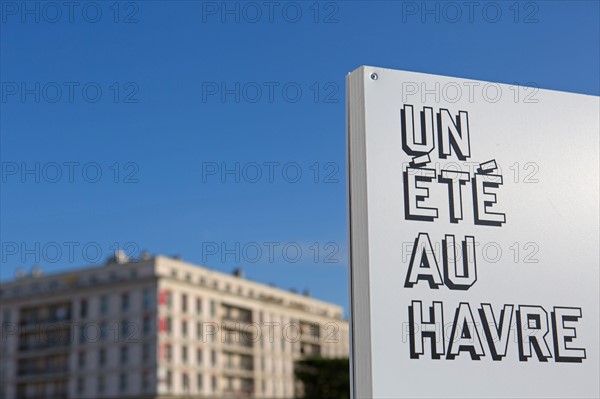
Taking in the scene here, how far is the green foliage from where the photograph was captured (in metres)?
71.1

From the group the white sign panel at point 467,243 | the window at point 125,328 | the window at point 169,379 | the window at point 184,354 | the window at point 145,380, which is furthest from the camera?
the window at point 184,354

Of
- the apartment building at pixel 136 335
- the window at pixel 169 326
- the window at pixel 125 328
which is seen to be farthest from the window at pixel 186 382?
the window at pixel 125 328

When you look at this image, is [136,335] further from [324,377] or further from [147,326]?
[324,377]

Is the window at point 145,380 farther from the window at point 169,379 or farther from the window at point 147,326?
the window at point 147,326

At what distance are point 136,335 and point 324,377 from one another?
58.4 feet

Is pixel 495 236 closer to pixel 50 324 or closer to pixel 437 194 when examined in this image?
A: pixel 437 194

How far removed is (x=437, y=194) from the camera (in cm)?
466

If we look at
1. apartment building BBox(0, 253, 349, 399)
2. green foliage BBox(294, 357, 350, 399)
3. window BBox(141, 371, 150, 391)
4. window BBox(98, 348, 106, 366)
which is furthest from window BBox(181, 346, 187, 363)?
green foliage BBox(294, 357, 350, 399)

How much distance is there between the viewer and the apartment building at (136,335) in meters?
77.7

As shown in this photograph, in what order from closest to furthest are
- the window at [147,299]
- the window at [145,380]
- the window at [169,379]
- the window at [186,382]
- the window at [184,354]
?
1. the window at [145,380]
2. the window at [169,379]
3. the window at [186,382]
4. the window at [184,354]
5. the window at [147,299]

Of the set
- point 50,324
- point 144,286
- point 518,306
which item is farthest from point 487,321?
point 50,324

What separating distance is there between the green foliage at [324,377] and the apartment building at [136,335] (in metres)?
3.46

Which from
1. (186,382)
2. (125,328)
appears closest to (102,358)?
(125,328)

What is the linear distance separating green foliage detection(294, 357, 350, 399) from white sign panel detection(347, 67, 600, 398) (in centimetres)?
6519
